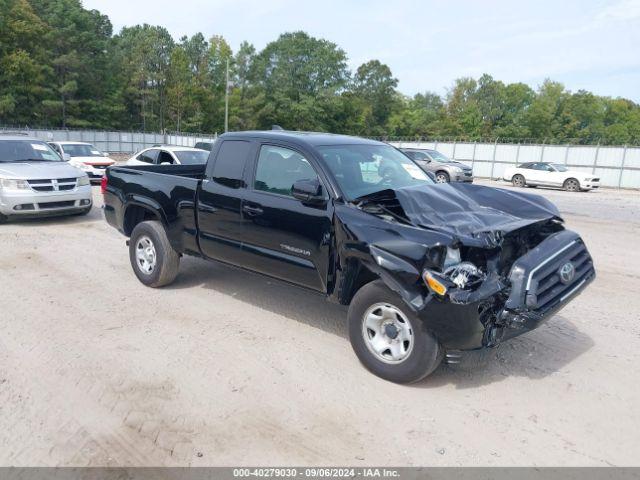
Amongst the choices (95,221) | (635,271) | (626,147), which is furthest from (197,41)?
(635,271)

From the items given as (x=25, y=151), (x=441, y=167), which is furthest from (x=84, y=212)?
(x=441, y=167)

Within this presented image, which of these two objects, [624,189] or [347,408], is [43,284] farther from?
[624,189]

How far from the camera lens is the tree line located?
191 ft

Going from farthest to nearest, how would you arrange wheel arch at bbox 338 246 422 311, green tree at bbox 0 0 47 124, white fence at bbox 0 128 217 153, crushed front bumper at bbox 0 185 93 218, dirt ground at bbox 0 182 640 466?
green tree at bbox 0 0 47 124
white fence at bbox 0 128 217 153
crushed front bumper at bbox 0 185 93 218
wheel arch at bbox 338 246 422 311
dirt ground at bbox 0 182 640 466

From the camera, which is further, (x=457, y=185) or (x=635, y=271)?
(x=635, y=271)

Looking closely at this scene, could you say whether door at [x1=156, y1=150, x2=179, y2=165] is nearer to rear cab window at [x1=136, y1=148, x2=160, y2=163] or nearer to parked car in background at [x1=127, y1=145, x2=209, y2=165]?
parked car in background at [x1=127, y1=145, x2=209, y2=165]

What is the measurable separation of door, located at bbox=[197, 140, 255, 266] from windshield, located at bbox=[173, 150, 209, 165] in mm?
7934

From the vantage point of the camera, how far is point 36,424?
11.2 ft

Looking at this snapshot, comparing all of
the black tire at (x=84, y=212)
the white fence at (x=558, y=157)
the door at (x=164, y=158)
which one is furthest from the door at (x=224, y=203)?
the white fence at (x=558, y=157)

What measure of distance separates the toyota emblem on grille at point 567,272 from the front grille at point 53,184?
960 centimetres

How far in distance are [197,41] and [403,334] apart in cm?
9104

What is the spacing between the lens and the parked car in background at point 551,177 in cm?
2473

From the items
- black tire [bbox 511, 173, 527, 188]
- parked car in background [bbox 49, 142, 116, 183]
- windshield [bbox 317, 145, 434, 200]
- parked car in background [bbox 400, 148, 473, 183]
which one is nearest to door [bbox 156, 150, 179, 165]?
parked car in background [bbox 49, 142, 116, 183]

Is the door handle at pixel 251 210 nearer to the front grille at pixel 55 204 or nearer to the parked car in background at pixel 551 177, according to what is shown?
the front grille at pixel 55 204
